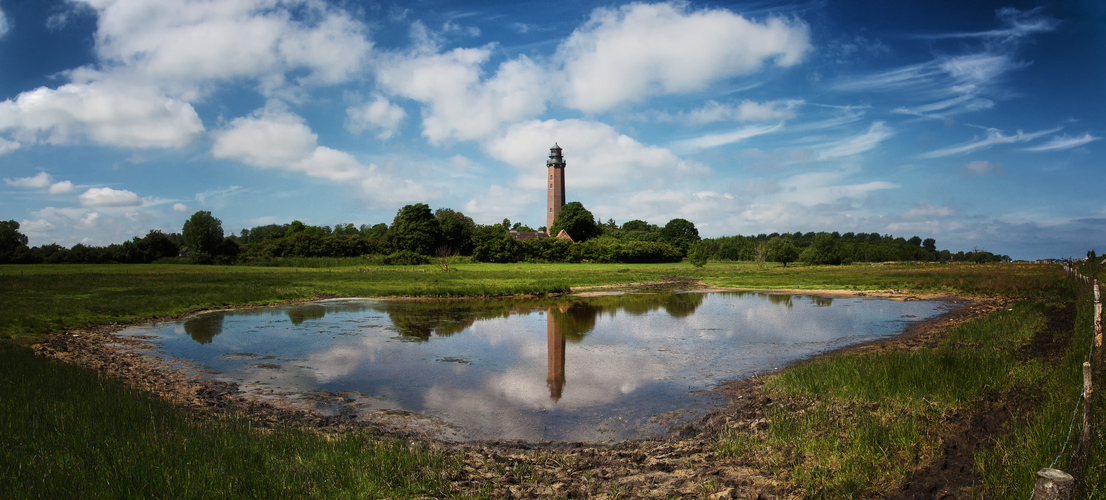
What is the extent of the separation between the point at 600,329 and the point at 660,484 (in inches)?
612

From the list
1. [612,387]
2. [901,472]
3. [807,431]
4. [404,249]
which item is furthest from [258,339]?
[404,249]

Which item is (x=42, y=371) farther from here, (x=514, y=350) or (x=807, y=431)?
(x=807, y=431)

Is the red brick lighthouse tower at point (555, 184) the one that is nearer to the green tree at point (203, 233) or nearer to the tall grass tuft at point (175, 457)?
the green tree at point (203, 233)

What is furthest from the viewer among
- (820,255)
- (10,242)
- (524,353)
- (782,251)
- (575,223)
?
(575,223)

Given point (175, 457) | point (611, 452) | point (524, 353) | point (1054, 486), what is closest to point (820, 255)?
point (524, 353)

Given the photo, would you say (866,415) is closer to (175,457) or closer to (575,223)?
(175,457)

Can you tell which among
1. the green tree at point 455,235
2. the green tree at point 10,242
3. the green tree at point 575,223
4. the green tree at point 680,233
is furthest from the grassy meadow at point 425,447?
the green tree at point 680,233

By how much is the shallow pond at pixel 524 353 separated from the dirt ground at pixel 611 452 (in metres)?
0.71

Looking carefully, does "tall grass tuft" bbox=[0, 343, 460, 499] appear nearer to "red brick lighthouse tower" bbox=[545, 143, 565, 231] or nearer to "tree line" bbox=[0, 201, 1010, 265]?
"tree line" bbox=[0, 201, 1010, 265]

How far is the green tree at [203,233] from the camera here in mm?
79250

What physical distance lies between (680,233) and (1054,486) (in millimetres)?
125520

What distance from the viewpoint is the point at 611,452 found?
7605mm

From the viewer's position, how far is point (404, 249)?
3295 inches

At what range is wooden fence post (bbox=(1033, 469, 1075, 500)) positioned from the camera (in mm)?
3210
